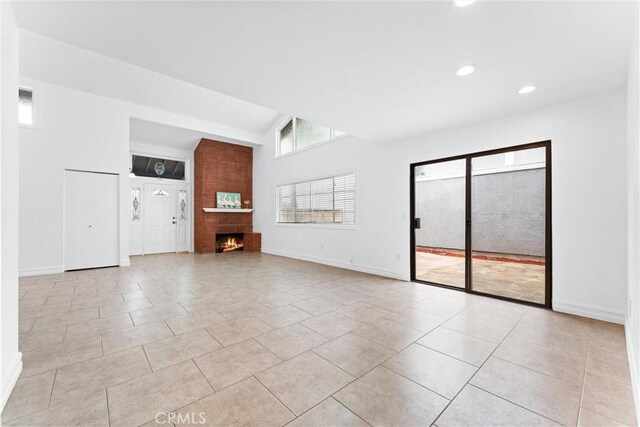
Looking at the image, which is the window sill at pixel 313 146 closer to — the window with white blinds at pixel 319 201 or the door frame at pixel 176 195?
the window with white blinds at pixel 319 201

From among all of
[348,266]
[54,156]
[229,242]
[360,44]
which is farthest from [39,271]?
[360,44]

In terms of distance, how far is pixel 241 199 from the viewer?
29.3 ft

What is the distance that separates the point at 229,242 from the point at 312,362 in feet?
24.3

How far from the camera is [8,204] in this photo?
1646 mm

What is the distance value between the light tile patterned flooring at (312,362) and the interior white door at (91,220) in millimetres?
1949

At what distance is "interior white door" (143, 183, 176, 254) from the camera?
308 inches

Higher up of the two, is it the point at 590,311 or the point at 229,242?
the point at 229,242

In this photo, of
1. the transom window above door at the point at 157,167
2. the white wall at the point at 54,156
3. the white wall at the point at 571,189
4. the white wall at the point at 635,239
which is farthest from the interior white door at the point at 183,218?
the white wall at the point at 635,239

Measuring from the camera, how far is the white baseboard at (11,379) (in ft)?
5.06

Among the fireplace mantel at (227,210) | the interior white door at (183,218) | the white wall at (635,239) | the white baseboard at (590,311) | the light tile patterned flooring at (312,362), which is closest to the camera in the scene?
the light tile patterned flooring at (312,362)

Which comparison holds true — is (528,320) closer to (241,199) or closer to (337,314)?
(337,314)

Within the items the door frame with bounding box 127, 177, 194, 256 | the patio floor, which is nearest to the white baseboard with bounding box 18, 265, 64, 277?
the door frame with bounding box 127, 177, 194, 256

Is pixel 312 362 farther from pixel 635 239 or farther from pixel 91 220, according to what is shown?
pixel 91 220

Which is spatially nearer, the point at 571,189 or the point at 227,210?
the point at 571,189
